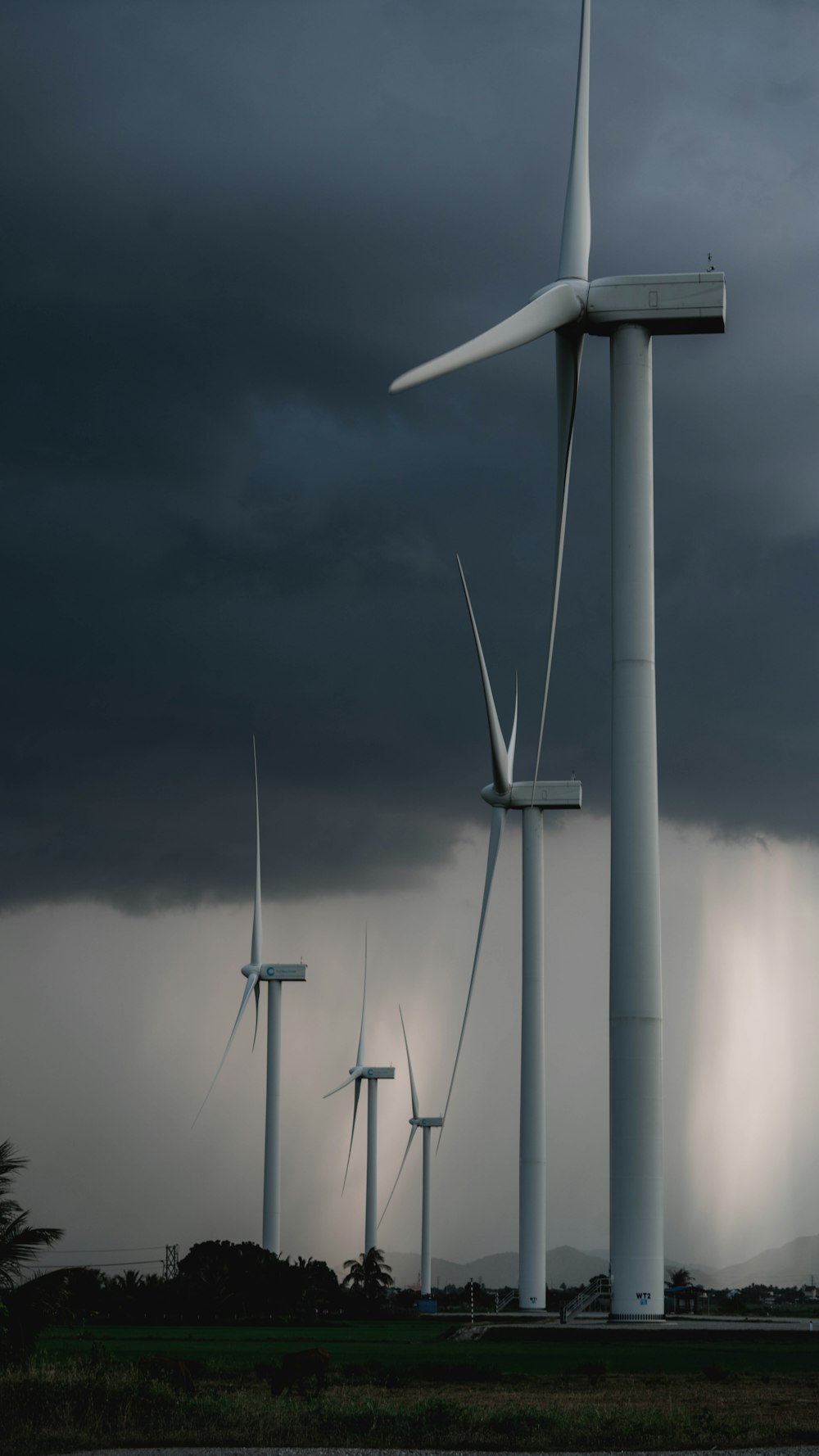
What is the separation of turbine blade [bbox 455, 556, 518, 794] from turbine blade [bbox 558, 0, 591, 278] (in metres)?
15.8

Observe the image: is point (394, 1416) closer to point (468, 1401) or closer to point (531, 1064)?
point (468, 1401)

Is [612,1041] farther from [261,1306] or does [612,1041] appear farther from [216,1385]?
[261,1306]

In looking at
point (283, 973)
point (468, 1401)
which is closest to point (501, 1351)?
point (468, 1401)

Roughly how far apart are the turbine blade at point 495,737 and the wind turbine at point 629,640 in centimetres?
1599

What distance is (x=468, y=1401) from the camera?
120 feet

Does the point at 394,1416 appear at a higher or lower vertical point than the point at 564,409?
lower

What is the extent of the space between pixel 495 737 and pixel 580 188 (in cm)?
3398

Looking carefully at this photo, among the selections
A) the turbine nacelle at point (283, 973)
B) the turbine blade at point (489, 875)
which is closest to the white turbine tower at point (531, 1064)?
the turbine blade at point (489, 875)

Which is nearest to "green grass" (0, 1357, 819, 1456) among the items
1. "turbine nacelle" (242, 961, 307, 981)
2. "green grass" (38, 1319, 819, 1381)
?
"green grass" (38, 1319, 819, 1381)

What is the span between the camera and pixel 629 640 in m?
Answer: 51.9

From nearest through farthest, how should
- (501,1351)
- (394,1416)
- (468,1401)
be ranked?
(394,1416) → (468,1401) → (501,1351)

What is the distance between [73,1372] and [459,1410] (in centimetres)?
935

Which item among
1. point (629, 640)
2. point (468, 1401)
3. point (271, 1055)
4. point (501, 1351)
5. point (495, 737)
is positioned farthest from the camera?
point (271, 1055)

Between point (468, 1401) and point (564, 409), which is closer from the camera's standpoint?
point (468, 1401)
